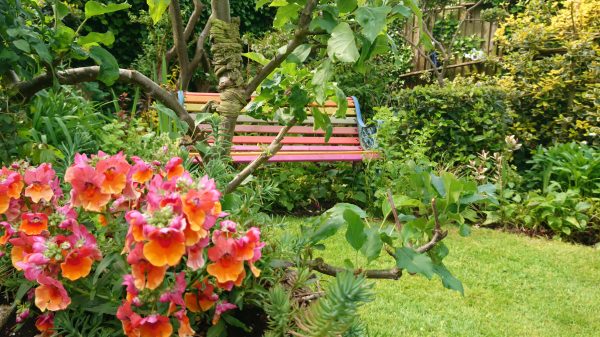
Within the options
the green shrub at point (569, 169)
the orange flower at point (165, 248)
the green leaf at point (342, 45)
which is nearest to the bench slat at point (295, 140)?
the green shrub at point (569, 169)

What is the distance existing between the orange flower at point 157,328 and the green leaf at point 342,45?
20.7 inches

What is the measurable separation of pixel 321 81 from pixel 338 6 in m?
0.15

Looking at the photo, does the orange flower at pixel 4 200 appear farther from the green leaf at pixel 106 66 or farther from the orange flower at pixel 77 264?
the green leaf at pixel 106 66

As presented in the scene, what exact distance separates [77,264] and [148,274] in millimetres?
148

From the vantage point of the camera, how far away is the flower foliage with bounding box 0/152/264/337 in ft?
2.18

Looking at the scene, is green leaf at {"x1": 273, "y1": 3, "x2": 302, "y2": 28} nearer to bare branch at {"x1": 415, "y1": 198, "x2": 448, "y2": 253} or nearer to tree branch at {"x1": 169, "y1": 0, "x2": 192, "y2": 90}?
bare branch at {"x1": 415, "y1": 198, "x2": 448, "y2": 253}

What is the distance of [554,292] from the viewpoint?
302 centimetres

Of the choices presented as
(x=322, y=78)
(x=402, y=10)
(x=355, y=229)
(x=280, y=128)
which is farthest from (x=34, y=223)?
(x=280, y=128)

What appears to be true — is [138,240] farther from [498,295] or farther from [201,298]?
Result: [498,295]

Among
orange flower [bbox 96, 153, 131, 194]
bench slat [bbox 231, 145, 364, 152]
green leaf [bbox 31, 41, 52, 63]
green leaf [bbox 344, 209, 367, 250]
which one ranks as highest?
green leaf [bbox 31, 41, 52, 63]

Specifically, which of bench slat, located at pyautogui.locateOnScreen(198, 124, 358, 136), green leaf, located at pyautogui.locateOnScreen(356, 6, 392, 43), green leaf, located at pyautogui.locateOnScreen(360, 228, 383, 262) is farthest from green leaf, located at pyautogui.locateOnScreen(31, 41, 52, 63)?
bench slat, located at pyautogui.locateOnScreen(198, 124, 358, 136)

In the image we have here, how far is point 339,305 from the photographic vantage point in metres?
0.58

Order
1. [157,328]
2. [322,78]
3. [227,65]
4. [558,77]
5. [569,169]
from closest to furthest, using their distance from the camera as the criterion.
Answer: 1. [157,328]
2. [322,78]
3. [227,65]
4. [569,169]
5. [558,77]

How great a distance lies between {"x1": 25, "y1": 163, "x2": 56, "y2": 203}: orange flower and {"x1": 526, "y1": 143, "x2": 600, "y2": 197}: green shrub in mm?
4377
